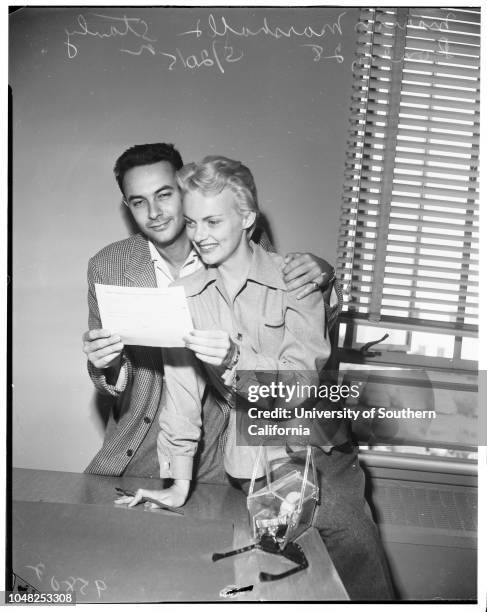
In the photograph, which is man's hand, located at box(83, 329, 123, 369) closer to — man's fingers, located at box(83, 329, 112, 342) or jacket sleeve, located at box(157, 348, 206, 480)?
man's fingers, located at box(83, 329, 112, 342)

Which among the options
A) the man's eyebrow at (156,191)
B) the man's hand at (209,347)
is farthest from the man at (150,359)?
the man's hand at (209,347)

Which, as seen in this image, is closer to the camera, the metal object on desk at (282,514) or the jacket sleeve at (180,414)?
the metal object on desk at (282,514)

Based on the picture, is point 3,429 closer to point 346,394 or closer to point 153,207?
point 153,207

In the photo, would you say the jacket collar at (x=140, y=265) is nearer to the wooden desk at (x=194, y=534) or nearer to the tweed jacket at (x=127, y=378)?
the tweed jacket at (x=127, y=378)

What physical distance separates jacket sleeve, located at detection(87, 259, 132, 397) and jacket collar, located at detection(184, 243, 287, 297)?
239 millimetres

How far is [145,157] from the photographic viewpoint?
140 cm

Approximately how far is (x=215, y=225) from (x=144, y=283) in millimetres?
230

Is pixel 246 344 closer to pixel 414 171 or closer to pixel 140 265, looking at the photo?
pixel 140 265

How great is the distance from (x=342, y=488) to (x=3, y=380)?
2.95ft

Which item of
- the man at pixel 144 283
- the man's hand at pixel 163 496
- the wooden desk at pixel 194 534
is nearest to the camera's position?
the wooden desk at pixel 194 534

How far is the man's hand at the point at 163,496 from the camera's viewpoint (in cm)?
128

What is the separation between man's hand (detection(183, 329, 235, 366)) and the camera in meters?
1.32

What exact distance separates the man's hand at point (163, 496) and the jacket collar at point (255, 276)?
46 centimetres

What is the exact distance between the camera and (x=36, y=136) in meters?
1.44
